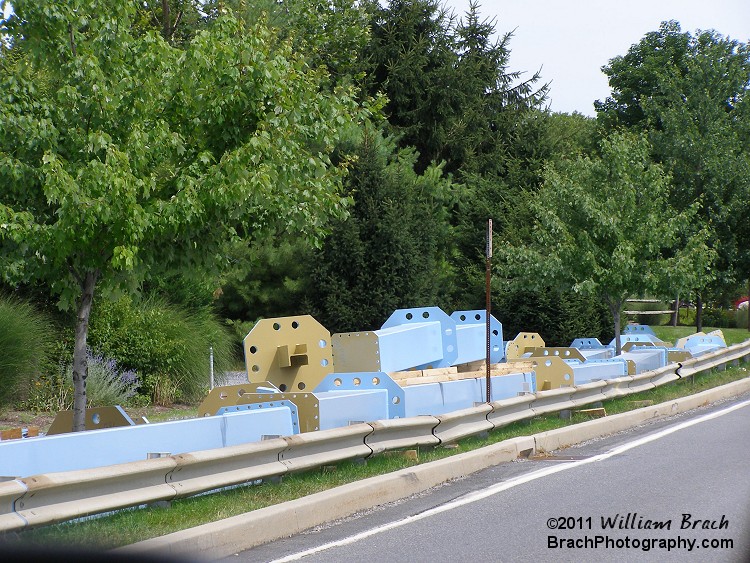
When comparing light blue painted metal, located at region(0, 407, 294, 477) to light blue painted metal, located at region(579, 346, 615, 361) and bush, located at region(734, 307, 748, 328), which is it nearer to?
light blue painted metal, located at region(579, 346, 615, 361)

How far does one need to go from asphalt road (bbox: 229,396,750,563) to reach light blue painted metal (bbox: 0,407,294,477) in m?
1.70

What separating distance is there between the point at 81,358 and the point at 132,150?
2.31m

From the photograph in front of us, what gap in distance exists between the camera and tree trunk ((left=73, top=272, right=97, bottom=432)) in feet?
31.9

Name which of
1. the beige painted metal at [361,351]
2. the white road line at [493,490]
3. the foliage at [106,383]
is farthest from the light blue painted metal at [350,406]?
the foliage at [106,383]

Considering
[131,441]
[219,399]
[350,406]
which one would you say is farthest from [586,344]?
[131,441]

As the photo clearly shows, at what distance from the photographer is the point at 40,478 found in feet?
19.3

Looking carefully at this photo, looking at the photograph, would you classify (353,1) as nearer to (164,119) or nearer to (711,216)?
(711,216)

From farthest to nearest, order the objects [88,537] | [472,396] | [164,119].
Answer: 1. [472,396]
2. [164,119]
3. [88,537]

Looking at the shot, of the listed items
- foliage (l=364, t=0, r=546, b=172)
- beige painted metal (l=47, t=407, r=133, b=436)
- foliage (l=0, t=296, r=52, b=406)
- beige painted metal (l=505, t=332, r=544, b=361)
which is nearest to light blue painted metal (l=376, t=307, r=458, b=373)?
beige painted metal (l=505, t=332, r=544, b=361)

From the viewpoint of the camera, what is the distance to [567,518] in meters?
7.41

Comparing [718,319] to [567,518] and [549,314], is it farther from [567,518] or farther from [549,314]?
[567,518]

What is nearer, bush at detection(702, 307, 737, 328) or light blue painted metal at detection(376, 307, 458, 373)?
A: light blue painted metal at detection(376, 307, 458, 373)

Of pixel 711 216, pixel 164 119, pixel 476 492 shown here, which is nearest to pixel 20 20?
pixel 164 119

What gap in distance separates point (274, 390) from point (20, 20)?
4838 mm
